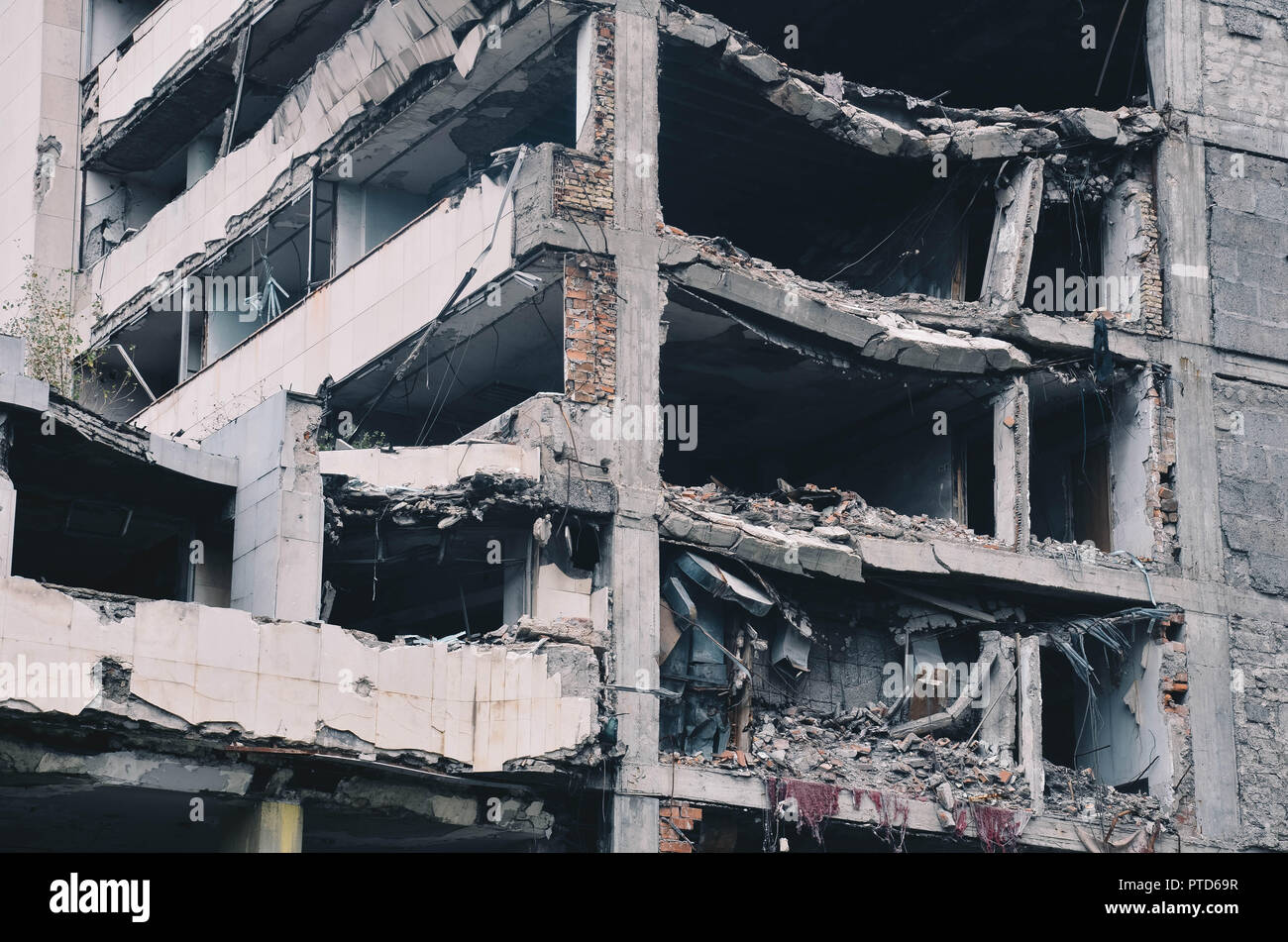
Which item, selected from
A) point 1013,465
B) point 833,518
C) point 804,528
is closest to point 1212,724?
point 1013,465

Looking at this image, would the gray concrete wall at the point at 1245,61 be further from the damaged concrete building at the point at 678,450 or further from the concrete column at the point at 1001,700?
the concrete column at the point at 1001,700

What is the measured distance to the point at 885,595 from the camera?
23750 millimetres

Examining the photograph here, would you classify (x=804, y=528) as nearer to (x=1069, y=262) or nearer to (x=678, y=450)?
(x=678, y=450)

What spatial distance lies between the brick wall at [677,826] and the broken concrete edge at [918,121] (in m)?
8.67

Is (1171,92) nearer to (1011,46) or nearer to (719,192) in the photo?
(1011,46)

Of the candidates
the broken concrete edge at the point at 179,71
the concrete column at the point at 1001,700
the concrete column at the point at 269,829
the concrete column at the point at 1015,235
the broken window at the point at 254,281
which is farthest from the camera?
the broken concrete edge at the point at 179,71

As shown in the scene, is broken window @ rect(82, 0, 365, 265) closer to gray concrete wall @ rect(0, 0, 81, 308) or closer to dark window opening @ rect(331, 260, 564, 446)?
gray concrete wall @ rect(0, 0, 81, 308)

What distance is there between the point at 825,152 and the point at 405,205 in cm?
543

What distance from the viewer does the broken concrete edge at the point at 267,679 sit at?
54.9ft

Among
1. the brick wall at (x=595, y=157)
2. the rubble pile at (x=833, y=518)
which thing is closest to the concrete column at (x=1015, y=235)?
the rubble pile at (x=833, y=518)

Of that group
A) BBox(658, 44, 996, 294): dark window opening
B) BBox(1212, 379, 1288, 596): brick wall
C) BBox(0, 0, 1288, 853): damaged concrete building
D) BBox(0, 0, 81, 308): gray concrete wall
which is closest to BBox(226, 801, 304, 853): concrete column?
BBox(0, 0, 1288, 853): damaged concrete building

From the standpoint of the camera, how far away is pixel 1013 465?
24.2 m

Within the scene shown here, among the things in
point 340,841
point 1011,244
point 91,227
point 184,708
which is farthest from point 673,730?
point 91,227

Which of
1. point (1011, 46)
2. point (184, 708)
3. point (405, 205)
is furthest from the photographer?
point (1011, 46)
